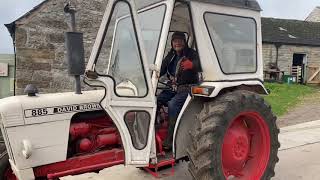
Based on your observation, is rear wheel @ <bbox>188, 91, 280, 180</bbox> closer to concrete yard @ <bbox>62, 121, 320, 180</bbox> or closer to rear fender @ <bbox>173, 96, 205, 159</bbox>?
rear fender @ <bbox>173, 96, 205, 159</bbox>

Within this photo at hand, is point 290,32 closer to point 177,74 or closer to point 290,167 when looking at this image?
point 290,167

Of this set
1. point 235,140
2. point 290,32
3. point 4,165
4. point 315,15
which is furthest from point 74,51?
point 315,15

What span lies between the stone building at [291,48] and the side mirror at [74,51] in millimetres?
24862

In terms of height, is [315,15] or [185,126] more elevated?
[315,15]

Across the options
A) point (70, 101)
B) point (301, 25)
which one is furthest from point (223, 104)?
point (301, 25)

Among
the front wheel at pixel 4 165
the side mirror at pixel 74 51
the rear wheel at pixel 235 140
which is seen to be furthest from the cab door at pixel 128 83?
the front wheel at pixel 4 165

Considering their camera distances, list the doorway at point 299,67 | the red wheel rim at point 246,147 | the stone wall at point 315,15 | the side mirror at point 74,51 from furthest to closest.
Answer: the stone wall at point 315,15 → the doorway at point 299,67 → the red wheel rim at point 246,147 → the side mirror at point 74,51

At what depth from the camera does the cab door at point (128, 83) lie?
3.83m

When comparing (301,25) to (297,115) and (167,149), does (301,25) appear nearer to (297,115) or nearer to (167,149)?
(297,115)

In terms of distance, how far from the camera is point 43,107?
3.83 metres

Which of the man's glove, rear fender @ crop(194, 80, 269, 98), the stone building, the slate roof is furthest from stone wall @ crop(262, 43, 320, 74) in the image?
the man's glove

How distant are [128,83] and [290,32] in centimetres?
2757

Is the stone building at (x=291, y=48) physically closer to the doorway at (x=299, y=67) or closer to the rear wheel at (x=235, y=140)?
the doorway at (x=299, y=67)

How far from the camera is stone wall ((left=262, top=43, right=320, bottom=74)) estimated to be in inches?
1073
